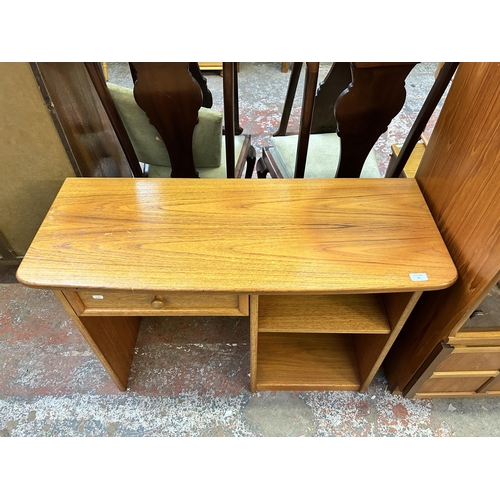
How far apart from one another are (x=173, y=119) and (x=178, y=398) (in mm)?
924

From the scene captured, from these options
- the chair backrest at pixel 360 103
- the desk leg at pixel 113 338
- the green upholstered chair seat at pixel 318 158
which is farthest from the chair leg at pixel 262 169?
the desk leg at pixel 113 338

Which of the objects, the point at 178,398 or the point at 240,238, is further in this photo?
the point at 178,398

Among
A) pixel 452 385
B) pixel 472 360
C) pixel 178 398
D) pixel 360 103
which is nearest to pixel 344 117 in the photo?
pixel 360 103

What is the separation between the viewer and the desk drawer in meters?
0.88

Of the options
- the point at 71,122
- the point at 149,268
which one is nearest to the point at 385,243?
the point at 149,268

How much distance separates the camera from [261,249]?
2.75ft

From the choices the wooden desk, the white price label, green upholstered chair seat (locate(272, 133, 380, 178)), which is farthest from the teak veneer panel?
green upholstered chair seat (locate(272, 133, 380, 178))

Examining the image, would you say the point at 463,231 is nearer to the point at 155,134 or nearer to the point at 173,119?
the point at 173,119

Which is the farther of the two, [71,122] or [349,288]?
[71,122]

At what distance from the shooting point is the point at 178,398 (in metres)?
1.27

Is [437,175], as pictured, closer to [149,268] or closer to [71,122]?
[149,268]

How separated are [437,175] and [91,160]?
1.03 meters

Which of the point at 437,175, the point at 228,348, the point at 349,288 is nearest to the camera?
→ the point at 349,288

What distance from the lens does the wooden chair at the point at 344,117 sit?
0.90 metres
